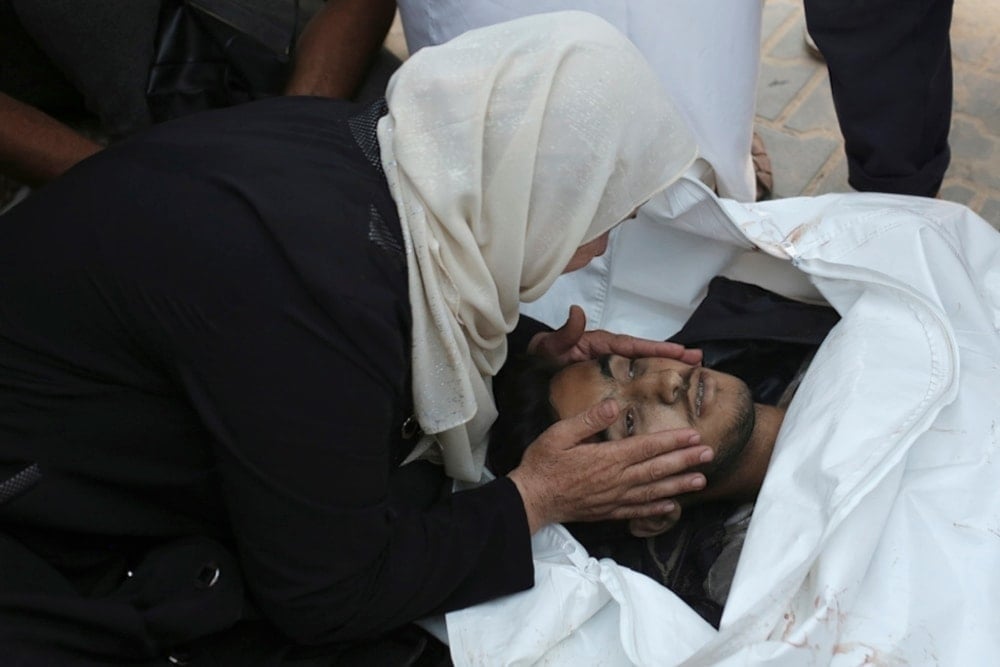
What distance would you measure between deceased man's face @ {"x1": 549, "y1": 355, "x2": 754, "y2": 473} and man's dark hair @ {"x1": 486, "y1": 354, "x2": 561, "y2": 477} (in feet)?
0.14

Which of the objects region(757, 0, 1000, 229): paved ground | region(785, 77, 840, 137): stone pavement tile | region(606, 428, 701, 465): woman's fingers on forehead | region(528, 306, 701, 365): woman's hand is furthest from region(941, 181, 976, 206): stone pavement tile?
region(606, 428, 701, 465): woman's fingers on forehead

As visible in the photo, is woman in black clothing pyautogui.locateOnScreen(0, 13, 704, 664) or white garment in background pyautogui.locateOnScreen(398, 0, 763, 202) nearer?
woman in black clothing pyautogui.locateOnScreen(0, 13, 704, 664)

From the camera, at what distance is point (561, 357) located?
2.06 metres

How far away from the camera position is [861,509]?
4.96 ft

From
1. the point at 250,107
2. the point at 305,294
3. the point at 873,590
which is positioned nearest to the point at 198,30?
the point at 250,107

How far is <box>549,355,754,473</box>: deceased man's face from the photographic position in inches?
Result: 71.7

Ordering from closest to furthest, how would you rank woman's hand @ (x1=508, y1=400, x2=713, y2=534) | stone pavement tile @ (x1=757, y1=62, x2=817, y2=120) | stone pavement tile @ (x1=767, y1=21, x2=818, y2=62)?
woman's hand @ (x1=508, y1=400, x2=713, y2=534), stone pavement tile @ (x1=757, y1=62, x2=817, y2=120), stone pavement tile @ (x1=767, y1=21, x2=818, y2=62)

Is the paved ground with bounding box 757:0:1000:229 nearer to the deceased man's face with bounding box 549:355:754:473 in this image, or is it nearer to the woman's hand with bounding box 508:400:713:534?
the deceased man's face with bounding box 549:355:754:473

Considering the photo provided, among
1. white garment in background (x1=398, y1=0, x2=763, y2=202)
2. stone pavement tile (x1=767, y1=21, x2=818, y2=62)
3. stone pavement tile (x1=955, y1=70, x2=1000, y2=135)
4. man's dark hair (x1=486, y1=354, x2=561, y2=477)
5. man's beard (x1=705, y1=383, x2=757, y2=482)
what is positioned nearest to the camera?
man's beard (x1=705, y1=383, x2=757, y2=482)

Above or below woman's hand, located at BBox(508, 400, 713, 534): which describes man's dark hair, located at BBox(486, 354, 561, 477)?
below

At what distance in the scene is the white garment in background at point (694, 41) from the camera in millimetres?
2123

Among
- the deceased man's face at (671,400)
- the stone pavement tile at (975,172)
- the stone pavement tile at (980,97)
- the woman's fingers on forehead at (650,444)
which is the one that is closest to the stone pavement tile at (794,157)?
the stone pavement tile at (975,172)

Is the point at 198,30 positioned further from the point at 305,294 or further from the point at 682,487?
the point at 682,487

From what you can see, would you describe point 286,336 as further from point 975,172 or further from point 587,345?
point 975,172
